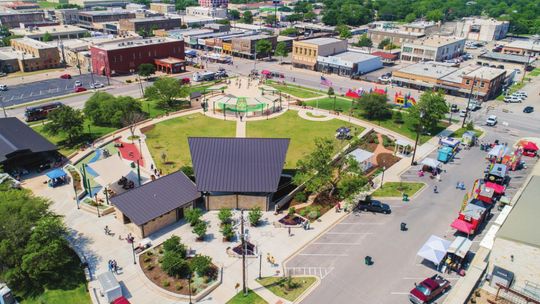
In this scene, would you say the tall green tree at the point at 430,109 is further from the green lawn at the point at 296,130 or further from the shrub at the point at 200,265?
the shrub at the point at 200,265

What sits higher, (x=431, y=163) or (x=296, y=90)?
(x=431, y=163)

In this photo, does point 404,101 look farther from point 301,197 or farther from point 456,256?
point 456,256

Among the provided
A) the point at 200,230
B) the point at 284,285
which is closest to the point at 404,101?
the point at 200,230

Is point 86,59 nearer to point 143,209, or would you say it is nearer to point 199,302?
point 143,209

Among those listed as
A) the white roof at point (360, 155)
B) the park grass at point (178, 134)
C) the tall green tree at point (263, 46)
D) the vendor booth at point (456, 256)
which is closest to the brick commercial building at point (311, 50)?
the tall green tree at point (263, 46)

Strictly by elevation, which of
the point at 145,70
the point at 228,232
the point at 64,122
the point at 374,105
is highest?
the point at 145,70

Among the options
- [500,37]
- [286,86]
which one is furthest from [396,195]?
[500,37]
